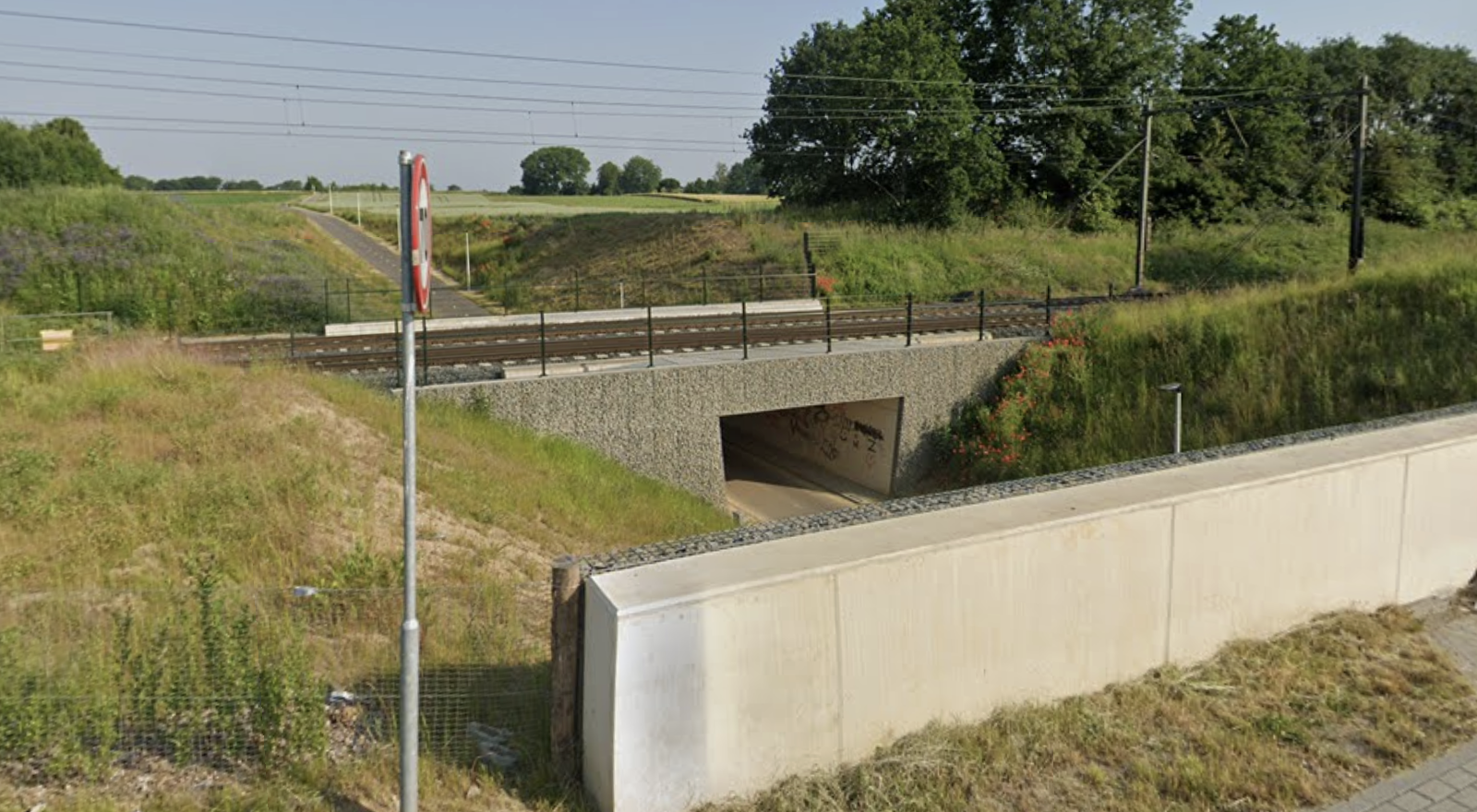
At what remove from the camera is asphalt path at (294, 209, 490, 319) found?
1226 inches

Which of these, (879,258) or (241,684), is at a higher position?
Result: (879,258)

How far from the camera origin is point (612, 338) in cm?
2045

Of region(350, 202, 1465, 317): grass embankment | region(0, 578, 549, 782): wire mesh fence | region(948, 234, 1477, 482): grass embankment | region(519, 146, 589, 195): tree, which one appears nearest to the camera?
region(0, 578, 549, 782): wire mesh fence

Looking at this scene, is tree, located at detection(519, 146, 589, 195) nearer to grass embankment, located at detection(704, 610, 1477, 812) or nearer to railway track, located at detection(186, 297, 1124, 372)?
railway track, located at detection(186, 297, 1124, 372)

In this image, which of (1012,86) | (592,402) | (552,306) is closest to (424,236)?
(592,402)

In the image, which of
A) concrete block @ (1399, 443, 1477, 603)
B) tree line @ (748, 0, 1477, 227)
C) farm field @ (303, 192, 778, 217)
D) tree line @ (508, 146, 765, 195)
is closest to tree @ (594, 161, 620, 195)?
tree line @ (508, 146, 765, 195)

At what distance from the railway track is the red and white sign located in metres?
11.4

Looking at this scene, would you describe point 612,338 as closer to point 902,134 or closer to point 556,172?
point 902,134

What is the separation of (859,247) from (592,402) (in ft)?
62.6

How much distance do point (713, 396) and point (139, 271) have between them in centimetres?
1600

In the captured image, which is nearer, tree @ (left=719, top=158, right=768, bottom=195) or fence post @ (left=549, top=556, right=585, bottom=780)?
fence post @ (left=549, top=556, right=585, bottom=780)

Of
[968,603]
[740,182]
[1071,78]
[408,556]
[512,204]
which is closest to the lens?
[408,556]

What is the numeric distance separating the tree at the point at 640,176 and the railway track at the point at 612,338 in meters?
120

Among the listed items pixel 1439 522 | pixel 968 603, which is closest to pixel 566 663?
pixel 968 603
